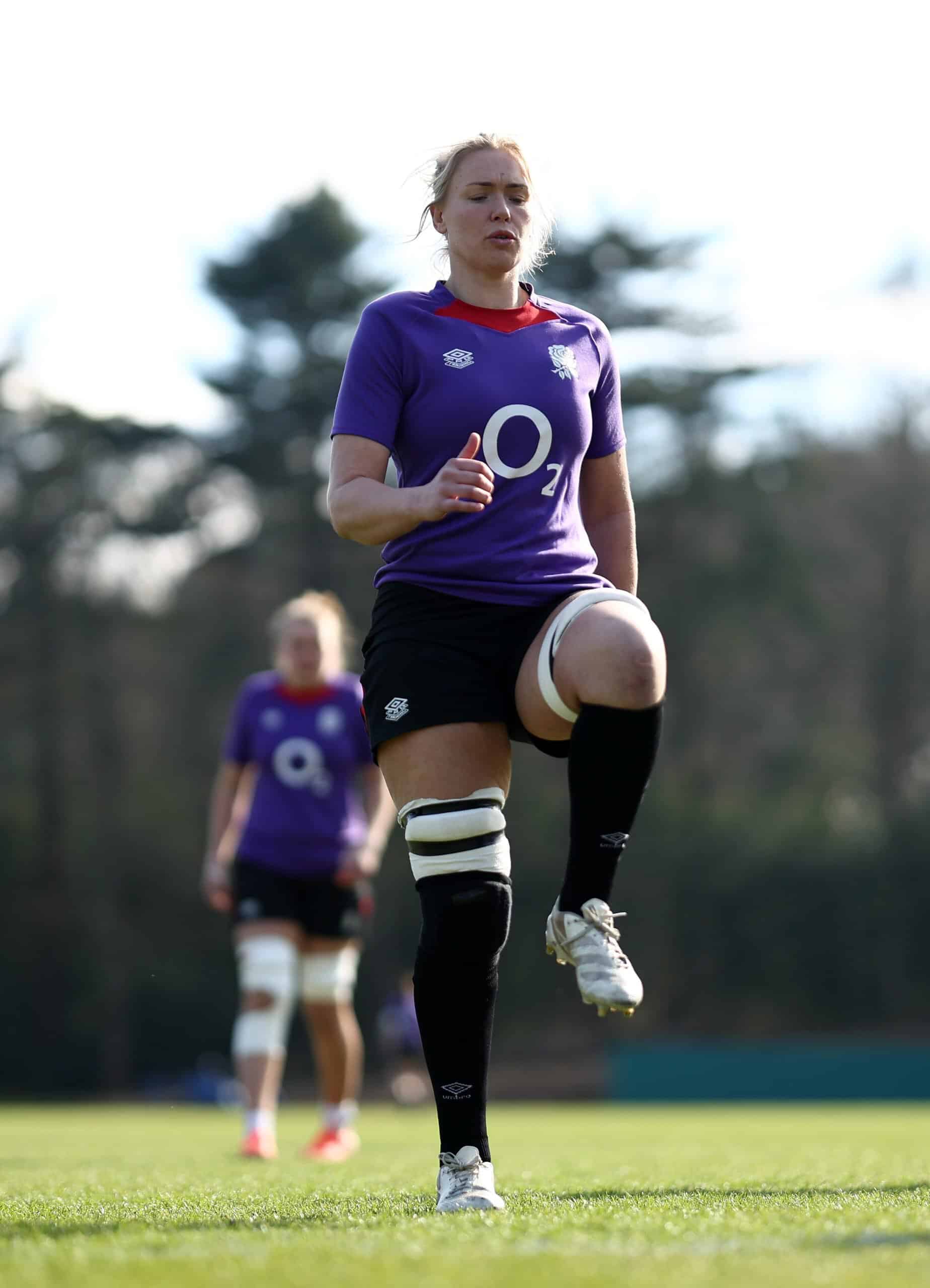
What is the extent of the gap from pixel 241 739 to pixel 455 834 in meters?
4.19

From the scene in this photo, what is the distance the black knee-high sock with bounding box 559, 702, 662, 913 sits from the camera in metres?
3.52

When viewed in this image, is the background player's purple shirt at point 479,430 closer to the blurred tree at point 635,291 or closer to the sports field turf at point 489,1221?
the sports field turf at point 489,1221

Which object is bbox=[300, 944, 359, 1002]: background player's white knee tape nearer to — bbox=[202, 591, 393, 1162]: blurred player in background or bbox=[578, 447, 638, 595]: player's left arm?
bbox=[202, 591, 393, 1162]: blurred player in background

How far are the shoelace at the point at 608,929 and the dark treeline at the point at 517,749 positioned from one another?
2779 centimetres

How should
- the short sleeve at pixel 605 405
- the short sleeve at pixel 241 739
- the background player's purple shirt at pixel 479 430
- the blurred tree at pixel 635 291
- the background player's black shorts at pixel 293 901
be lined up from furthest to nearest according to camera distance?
the blurred tree at pixel 635 291, the short sleeve at pixel 241 739, the background player's black shorts at pixel 293 901, the short sleeve at pixel 605 405, the background player's purple shirt at pixel 479 430

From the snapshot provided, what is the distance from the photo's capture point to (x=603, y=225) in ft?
104

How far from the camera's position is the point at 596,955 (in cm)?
340

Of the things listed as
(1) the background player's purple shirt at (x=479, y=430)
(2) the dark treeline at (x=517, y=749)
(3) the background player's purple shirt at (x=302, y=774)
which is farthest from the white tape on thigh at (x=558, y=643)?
(2) the dark treeline at (x=517, y=749)

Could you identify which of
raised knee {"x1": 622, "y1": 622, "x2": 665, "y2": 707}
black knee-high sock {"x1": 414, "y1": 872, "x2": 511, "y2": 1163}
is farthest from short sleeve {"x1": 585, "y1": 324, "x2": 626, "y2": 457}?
black knee-high sock {"x1": 414, "y1": 872, "x2": 511, "y2": 1163}

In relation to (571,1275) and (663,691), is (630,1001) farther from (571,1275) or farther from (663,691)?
(571,1275)

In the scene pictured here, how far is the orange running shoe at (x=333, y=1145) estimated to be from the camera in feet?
22.6

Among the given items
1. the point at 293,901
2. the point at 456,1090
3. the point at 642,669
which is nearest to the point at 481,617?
the point at 642,669

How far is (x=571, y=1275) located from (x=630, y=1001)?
0.99m

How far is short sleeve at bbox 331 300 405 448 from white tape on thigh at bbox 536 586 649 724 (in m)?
→ 0.54
